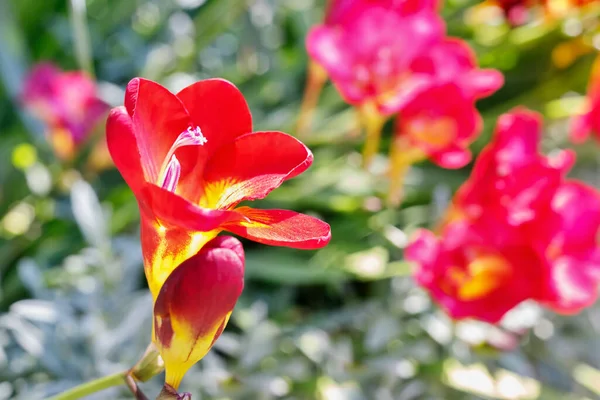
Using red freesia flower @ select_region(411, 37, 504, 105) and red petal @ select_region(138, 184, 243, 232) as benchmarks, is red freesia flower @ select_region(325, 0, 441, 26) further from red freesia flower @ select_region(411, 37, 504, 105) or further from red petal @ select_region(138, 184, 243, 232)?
red petal @ select_region(138, 184, 243, 232)

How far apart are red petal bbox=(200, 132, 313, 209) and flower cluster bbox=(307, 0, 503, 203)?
0.97 feet

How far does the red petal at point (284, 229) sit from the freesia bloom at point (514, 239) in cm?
29

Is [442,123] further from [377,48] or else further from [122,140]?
[122,140]

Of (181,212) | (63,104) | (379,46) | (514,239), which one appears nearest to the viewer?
(181,212)

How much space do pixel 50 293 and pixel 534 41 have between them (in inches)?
25.1

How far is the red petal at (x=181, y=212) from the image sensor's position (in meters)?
0.24

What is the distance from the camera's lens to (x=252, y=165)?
29 centimetres

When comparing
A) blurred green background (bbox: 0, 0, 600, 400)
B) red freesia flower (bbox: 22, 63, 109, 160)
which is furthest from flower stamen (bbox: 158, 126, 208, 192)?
red freesia flower (bbox: 22, 63, 109, 160)

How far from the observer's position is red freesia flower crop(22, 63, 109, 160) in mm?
708

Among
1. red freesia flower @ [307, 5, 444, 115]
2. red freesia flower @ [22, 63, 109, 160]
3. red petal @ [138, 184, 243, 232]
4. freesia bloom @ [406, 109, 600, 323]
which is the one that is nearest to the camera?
red petal @ [138, 184, 243, 232]

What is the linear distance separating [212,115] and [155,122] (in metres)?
0.03

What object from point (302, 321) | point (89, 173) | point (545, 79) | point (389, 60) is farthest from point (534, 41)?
point (89, 173)

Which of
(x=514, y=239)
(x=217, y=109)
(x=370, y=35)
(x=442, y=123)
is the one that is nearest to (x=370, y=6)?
(x=370, y=35)

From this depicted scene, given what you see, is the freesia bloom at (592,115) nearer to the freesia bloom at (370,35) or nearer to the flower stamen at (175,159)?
the freesia bloom at (370,35)
